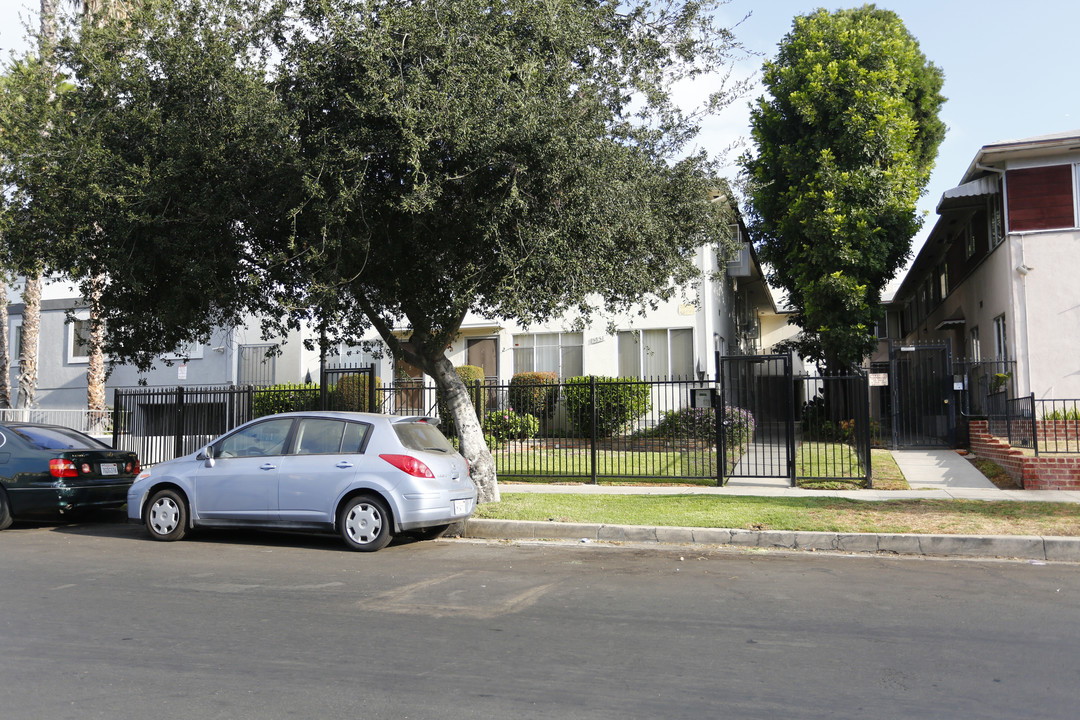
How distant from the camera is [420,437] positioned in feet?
32.0

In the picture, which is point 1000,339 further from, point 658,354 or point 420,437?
point 420,437

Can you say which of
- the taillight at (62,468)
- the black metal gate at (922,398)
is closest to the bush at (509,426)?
the black metal gate at (922,398)

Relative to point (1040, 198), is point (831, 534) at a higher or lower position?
lower

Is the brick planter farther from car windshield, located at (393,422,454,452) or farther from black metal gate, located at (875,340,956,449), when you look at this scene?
car windshield, located at (393,422,454,452)

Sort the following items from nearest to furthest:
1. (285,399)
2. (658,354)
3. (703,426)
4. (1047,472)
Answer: (1047,472), (703,426), (285,399), (658,354)

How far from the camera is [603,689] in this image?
4.62m

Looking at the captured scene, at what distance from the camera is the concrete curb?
9.03 metres

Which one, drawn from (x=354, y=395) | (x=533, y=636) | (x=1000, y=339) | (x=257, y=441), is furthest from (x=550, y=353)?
(x=533, y=636)

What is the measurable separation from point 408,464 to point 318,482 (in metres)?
1.05

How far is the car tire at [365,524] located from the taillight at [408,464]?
452 millimetres

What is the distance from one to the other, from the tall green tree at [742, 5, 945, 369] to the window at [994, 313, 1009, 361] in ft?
11.6

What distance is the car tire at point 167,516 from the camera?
9.99 metres

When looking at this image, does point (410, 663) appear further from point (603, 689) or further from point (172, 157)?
point (172, 157)

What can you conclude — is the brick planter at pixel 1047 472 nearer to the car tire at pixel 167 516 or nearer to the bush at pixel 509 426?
the bush at pixel 509 426
